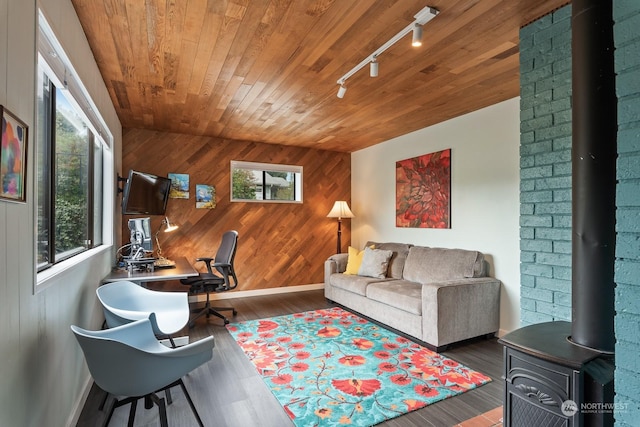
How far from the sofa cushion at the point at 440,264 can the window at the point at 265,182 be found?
2246mm

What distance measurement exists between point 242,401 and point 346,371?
2.78ft

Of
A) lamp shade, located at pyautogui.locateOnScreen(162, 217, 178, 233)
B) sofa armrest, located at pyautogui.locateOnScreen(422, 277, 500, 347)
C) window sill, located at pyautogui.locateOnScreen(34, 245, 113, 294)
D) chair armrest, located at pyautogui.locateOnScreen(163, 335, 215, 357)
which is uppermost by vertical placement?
lamp shade, located at pyautogui.locateOnScreen(162, 217, 178, 233)

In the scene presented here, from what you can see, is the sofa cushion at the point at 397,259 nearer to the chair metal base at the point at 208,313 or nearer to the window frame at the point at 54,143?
the chair metal base at the point at 208,313

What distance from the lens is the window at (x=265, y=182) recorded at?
511cm

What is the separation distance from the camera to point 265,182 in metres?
5.36

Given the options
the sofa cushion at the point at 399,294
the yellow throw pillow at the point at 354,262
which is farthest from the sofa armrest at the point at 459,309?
the yellow throw pillow at the point at 354,262

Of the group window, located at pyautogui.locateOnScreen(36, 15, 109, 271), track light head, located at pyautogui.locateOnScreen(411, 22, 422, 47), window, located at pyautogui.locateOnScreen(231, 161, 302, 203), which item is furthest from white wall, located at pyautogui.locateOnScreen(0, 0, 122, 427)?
window, located at pyautogui.locateOnScreen(231, 161, 302, 203)

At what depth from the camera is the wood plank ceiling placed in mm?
1892

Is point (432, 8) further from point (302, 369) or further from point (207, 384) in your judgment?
point (207, 384)

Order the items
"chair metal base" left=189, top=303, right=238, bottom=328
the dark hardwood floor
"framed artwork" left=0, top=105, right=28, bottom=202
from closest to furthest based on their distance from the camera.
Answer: "framed artwork" left=0, top=105, right=28, bottom=202 < the dark hardwood floor < "chair metal base" left=189, top=303, right=238, bottom=328

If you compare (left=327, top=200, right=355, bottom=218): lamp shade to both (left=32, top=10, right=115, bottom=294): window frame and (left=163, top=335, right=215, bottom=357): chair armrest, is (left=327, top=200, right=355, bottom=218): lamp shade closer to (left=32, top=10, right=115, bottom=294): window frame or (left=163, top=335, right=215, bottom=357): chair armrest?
(left=32, top=10, right=115, bottom=294): window frame

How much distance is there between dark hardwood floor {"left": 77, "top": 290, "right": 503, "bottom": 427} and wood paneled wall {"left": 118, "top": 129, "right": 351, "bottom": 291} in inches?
81.4

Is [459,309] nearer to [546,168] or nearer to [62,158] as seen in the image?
[546,168]

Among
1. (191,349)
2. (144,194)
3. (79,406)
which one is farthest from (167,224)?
(191,349)
